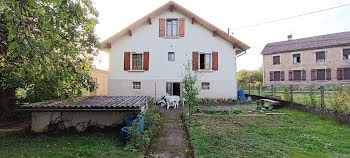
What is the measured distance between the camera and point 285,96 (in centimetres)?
961

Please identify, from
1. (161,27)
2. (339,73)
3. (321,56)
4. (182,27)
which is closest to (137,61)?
(161,27)

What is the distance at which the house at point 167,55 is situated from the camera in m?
12.0

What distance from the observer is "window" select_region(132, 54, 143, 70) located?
1216cm

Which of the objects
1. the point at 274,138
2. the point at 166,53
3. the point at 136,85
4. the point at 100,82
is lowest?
the point at 274,138

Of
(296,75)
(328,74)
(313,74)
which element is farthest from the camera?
(296,75)

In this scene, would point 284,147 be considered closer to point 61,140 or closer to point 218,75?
point 61,140

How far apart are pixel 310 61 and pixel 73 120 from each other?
2744cm

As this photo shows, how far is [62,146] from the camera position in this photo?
4523 millimetres

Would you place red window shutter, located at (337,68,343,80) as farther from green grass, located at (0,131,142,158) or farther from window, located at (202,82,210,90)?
green grass, located at (0,131,142,158)

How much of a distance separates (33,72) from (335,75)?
1129 inches

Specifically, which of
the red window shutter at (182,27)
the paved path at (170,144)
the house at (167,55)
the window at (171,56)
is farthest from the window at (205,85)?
the paved path at (170,144)

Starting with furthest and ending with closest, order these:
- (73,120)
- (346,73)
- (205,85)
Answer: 1. (346,73)
2. (205,85)
3. (73,120)

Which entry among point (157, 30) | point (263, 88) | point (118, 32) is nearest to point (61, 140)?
point (118, 32)

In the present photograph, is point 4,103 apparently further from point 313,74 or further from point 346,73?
point 346,73
